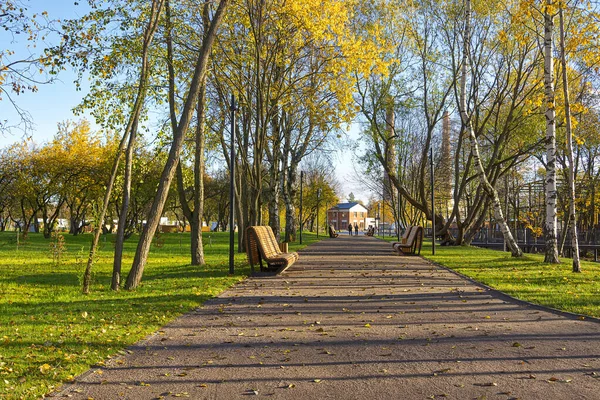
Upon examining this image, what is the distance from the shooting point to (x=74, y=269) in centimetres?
1526

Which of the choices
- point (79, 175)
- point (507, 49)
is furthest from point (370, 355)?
point (79, 175)

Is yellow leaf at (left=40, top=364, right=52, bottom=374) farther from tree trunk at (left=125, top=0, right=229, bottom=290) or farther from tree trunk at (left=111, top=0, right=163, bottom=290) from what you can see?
tree trunk at (left=111, top=0, right=163, bottom=290)

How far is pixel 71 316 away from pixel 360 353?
4.02m

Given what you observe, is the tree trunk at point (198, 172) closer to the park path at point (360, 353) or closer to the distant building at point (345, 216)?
the park path at point (360, 353)

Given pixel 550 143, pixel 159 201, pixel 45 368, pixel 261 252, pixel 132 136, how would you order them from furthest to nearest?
pixel 550 143, pixel 261 252, pixel 132 136, pixel 159 201, pixel 45 368

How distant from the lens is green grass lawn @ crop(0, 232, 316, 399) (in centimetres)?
481

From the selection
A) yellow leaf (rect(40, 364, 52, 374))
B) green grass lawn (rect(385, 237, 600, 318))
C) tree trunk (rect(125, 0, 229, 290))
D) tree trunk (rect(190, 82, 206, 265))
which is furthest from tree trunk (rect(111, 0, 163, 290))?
green grass lawn (rect(385, 237, 600, 318))

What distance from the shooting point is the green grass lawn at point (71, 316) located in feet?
15.8

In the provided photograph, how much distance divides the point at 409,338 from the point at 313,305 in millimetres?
2663

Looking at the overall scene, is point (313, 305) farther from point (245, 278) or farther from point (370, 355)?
point (245, 278)

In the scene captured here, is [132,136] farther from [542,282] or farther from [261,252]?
[542,282]

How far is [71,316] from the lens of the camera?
7531mm

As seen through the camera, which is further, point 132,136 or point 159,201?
point 132,136

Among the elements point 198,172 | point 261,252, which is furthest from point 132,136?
point 198,172
